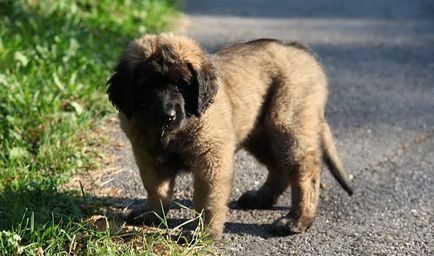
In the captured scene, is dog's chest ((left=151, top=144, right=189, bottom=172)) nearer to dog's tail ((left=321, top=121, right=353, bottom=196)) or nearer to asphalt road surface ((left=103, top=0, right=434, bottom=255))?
asphalt road surface ((left=103, top=0, right=434, bottom=255))

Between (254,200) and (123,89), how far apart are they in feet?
4.78

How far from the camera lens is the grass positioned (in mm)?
4320

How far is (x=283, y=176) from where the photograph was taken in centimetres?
540

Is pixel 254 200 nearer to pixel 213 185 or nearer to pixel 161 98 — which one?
pixel 213 185

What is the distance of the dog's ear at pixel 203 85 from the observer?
448 cm

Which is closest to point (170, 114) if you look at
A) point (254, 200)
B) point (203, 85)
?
point (203, 85)

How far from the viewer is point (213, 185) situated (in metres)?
4.69

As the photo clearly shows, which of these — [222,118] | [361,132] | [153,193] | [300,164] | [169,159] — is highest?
[222,118]

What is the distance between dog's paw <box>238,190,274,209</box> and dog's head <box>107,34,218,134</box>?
1.14 m

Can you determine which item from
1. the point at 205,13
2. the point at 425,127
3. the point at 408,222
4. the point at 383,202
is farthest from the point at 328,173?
the point at 205,13

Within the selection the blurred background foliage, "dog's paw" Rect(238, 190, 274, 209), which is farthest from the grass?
"dog's paw" Rect(238, 190, 274, 209)

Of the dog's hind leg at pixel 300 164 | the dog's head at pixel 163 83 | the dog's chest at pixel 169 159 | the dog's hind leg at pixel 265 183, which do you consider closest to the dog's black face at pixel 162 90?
the dog's head at pixel 163 83

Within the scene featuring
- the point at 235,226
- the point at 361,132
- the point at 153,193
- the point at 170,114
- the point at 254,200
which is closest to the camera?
the point at 170,114

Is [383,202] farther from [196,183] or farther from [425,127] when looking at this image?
[425,127]
